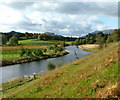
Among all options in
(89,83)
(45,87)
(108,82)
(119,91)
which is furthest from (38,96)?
(119,91)

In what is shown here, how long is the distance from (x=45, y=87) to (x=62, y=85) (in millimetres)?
2985

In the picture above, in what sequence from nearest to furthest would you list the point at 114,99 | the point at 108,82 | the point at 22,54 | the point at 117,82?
the point at 114,99, the point at 117,82, the point at 108,82, the point at 22,54

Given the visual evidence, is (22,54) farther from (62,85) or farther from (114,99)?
(114,99)

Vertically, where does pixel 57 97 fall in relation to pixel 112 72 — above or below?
below

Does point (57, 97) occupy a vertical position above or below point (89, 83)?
below

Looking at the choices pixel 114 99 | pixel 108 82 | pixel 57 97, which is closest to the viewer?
pixel 114 99

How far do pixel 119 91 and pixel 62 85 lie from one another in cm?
896

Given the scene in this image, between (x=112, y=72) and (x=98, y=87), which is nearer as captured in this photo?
(x=98, y=87)

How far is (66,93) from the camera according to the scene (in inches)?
722

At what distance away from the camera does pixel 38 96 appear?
Answer: 2031 centimetres

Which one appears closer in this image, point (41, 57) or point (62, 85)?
point (62, 85)

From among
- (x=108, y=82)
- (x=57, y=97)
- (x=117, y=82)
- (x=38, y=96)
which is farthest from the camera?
(x=38, y=96)

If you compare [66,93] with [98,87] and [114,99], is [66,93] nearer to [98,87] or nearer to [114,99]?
[98,87]

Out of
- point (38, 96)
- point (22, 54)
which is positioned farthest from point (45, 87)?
point (22, 54)
